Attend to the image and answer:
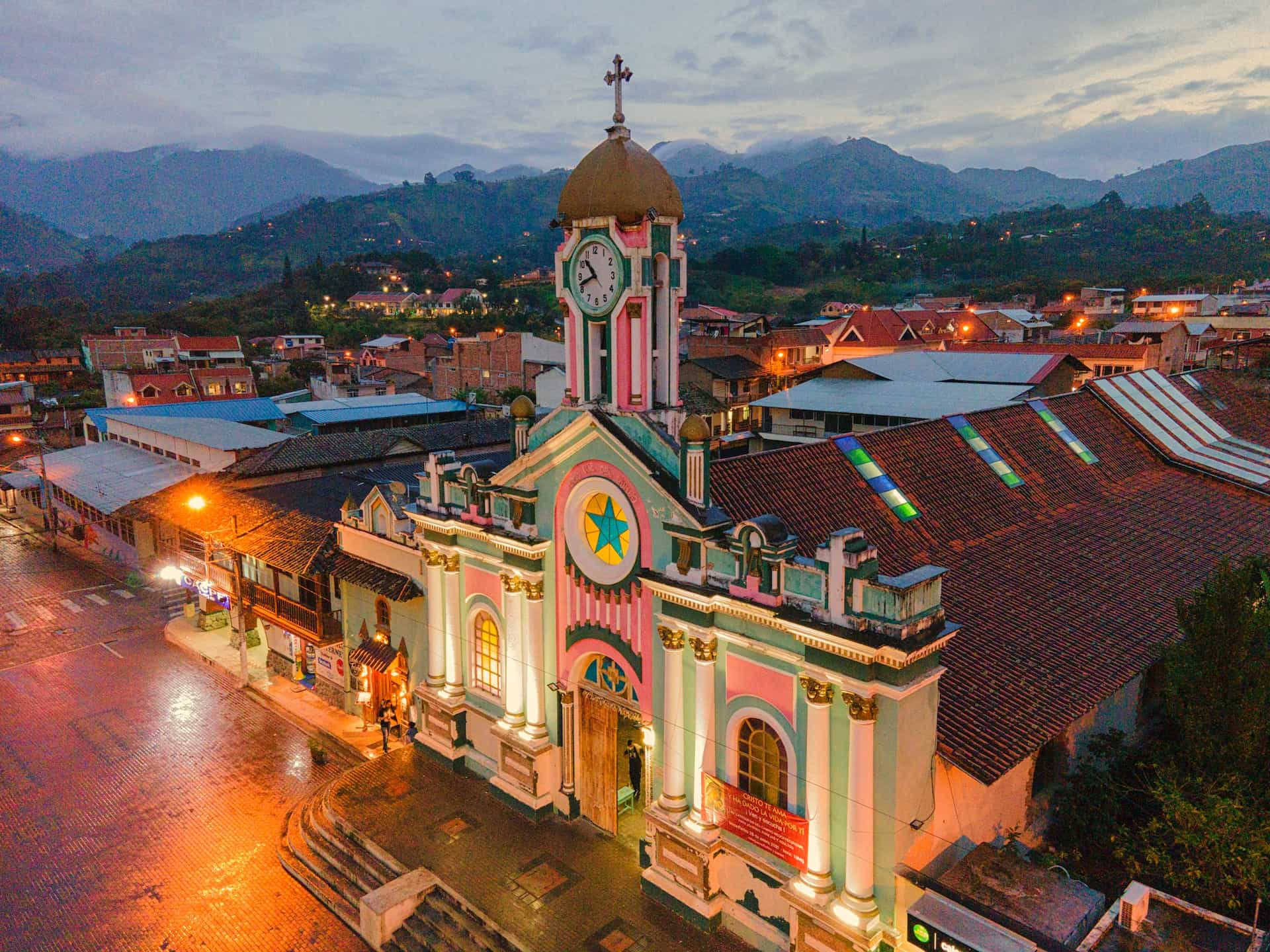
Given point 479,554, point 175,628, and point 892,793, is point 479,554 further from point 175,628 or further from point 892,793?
point 175,628

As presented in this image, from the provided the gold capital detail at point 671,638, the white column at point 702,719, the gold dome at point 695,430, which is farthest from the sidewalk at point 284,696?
the gold dome at point 695,430

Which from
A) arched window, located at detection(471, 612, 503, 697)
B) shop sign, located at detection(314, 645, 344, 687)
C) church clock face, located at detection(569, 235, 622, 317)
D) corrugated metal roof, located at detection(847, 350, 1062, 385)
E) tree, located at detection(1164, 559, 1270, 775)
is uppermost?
church clock face, located at detection(569, 235, 622, 317)

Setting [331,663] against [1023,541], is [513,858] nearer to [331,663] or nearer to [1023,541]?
[331,663]

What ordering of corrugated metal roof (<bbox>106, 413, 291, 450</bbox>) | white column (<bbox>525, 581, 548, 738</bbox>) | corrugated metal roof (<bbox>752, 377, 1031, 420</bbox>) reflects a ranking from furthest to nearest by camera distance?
corrugated metal roof (<bbox>106, 413, 291, 450</bbox>) → corrugated metal roof (<bbox>752, 377, 1031, 420</bbox>) → white column (<bbox>525, 581, 548, 738</bbox>)

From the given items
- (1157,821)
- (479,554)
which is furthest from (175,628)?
(1157,821)

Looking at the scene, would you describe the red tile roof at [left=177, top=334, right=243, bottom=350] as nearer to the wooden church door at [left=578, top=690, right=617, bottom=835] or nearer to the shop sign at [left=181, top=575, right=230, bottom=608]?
the shop sign at [left=181, top=575, right=230, bottom=608]

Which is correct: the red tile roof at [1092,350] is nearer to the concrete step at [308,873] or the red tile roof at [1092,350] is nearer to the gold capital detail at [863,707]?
the gold capital detail at [863,707]

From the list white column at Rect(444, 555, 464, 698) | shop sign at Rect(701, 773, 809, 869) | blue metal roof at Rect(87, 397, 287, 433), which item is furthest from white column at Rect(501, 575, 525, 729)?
blue metal roof at Rect(87, 397, 287, 433)
